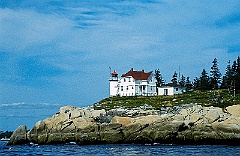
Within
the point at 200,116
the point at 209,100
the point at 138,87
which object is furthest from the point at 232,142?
the point at 138,87

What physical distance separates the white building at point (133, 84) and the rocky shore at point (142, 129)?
54908 millimetres

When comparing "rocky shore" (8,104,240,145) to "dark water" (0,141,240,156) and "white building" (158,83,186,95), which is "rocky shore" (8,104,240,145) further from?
"white building" (158,83,186,95)

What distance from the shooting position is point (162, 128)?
50188mm

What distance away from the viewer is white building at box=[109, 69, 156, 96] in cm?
11506

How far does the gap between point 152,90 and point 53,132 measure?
64.4 metres

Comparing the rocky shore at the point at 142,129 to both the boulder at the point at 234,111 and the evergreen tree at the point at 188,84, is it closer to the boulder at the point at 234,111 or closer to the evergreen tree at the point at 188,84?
the boulder at the point at 234,111

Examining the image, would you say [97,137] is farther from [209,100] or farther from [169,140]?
[209,100]

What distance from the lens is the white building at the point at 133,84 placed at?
11506cm

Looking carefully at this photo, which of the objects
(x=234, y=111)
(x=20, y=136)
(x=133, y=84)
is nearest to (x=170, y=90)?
(x=133, y=84)

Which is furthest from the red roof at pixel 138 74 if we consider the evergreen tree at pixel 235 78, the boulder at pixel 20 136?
the boulder at pixel 20 136

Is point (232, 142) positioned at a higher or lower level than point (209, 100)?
lower

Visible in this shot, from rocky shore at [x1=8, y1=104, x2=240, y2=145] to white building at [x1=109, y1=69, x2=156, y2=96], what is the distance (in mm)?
54908

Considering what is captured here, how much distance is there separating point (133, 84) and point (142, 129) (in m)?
63.3

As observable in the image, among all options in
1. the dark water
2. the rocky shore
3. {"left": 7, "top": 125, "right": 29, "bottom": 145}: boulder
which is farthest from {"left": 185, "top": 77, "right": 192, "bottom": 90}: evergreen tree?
the dark water
